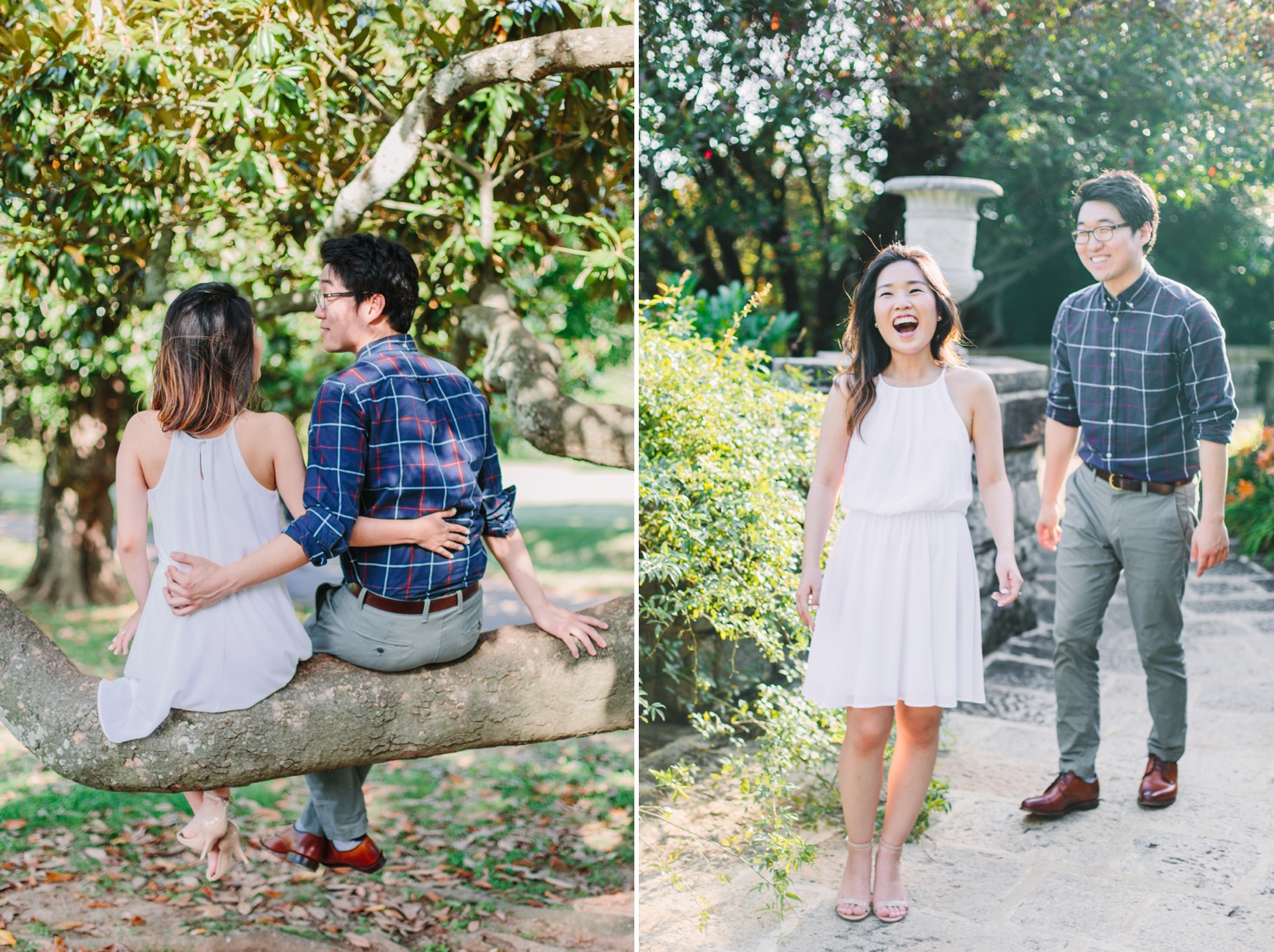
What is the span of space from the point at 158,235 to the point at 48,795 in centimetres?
258

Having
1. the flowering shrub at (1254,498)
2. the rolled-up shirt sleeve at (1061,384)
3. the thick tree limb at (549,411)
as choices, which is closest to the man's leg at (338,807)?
the thick tree limb at (549,411)

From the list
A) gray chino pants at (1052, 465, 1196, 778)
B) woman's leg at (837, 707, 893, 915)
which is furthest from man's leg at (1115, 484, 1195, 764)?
woman's leg at (837, 707, 893, 915)

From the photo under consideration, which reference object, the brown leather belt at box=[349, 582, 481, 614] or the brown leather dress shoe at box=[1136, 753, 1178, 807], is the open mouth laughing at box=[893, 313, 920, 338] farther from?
the brown leather dress shoe at box=[1136, 753, 1178, 807]

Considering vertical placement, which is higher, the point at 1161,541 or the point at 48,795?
the point at 1161,541

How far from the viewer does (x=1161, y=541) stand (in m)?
2.57

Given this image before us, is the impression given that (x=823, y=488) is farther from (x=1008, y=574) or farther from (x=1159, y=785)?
(x=1159, y=785)

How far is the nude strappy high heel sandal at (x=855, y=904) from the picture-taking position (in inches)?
89.8

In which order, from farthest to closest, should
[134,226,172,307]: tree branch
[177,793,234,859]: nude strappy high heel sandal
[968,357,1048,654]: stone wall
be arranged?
[968,357,1048,654]: stone wall < [134,226,172,307]: tree branch < [177,793,234,859]: nude strappy high heel sandal

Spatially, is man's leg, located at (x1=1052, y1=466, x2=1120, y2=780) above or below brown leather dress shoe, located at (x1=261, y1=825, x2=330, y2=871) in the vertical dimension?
above

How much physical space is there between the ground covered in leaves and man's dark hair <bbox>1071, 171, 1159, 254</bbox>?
2.39m

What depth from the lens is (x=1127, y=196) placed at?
8.04 ft

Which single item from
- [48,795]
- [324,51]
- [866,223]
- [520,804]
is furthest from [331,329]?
[48,795]

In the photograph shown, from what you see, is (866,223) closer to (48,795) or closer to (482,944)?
(482,944)

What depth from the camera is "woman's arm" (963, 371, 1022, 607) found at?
219cm
